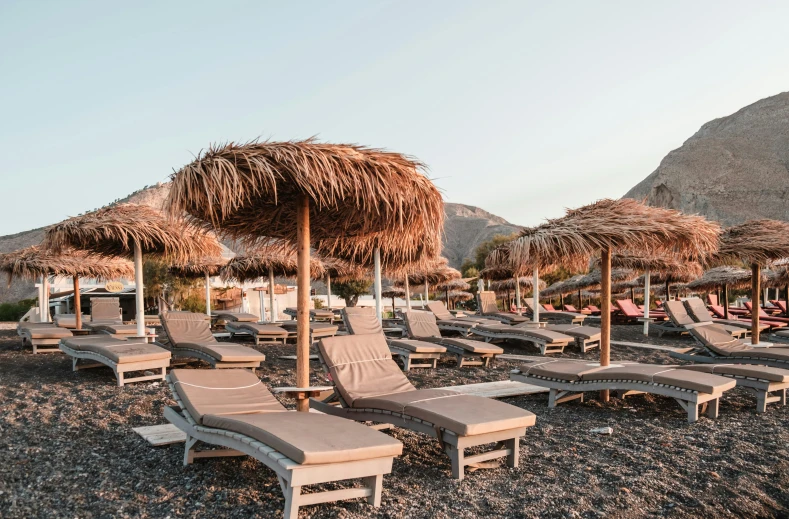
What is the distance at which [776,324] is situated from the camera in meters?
13.8

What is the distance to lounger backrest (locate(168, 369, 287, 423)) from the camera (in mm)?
3418

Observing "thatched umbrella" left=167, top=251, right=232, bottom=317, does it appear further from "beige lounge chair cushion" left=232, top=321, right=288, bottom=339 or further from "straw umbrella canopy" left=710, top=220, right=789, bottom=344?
"straw umbrella canopy" left=710, top=220, right=789, bottom=344

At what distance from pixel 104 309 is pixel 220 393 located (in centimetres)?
1227

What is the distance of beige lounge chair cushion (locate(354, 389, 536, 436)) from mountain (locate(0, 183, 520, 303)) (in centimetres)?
4463

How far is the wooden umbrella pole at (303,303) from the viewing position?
4.41 metres

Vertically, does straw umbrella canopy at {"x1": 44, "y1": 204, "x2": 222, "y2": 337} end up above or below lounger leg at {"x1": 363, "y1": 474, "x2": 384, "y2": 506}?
above

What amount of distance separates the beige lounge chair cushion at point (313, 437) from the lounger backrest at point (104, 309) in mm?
12631

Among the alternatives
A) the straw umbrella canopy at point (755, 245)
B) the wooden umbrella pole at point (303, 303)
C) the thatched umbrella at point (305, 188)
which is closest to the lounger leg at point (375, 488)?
the thatched umbrella at point (305, 188)

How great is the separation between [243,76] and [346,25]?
265 centimetres

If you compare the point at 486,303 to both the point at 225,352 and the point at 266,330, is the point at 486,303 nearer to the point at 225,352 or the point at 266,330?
the point at 266,330

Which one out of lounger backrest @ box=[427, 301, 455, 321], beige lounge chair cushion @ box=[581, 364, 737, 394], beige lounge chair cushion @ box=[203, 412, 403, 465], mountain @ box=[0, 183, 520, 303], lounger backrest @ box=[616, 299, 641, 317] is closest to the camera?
beige lounge chair cushion @ box=[203, 412, 403, 465]

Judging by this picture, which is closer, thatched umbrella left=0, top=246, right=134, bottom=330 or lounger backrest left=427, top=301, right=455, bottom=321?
thatched umbrella left=0, top=246, right=134, bottom=330

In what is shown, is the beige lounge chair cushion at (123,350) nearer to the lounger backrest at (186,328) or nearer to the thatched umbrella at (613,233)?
the lounger backrest at (186,328)

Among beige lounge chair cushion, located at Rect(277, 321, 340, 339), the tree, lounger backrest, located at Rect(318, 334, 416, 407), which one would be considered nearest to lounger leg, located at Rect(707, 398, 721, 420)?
lounger backrest, located at Rect(318, 334, 416, 407)
